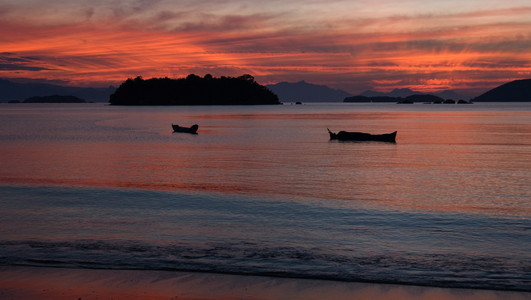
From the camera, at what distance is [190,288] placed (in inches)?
363

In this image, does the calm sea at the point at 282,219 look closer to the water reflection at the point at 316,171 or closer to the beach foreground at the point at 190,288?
the water reflection at the point at 316,171

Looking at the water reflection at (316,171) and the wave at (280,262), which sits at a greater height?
the wave at (280,262)

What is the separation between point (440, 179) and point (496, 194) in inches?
184

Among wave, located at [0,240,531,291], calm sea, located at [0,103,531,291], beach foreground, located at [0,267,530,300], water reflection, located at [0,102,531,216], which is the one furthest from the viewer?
water reflection, located at [0,102,531,216]

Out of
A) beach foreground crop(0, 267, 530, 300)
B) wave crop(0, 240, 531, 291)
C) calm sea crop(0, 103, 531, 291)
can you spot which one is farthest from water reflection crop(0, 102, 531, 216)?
beach foreground crop(0, 267, 530, 300)

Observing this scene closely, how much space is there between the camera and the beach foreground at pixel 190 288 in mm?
8844

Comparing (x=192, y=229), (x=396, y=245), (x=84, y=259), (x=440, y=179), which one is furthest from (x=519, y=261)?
(x=440, y=179)

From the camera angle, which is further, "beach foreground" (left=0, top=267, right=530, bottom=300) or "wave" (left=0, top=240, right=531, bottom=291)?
"wave" (left=0, top=240, right=531, bottom=291)

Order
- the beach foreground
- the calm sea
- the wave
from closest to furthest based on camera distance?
the beach foreground → the wave → the calm sea

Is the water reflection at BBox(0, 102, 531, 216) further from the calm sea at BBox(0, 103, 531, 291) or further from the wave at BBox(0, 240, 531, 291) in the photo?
the wave at BBox(0, 240, 531, 291)

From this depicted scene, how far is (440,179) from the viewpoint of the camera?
81.5 ft

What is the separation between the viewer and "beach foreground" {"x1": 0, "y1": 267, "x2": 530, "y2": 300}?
29.0 ft

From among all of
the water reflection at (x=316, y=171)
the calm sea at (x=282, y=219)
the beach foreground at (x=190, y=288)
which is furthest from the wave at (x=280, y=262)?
the water reflection at (x=316, y=171)

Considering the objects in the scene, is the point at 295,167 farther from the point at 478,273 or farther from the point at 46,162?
the point at 478,273
